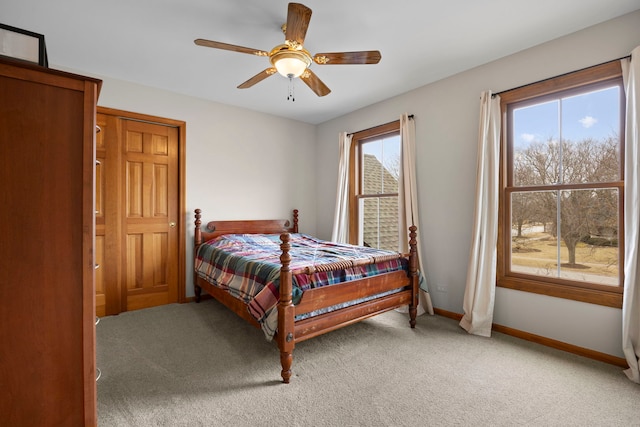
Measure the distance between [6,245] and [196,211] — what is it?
2.60 metres

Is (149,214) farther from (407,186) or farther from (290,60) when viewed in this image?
(407,186)

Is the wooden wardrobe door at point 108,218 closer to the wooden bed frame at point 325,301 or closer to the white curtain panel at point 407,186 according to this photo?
the wooden bed frame at point 325,301

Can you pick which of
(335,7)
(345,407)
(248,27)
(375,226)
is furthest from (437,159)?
(345,407)

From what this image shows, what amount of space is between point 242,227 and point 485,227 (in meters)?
3.01

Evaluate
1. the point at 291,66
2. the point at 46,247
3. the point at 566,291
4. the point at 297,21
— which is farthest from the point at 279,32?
the point at 566,291

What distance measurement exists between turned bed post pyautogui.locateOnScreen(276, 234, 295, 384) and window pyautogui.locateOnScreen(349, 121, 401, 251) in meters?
2.03

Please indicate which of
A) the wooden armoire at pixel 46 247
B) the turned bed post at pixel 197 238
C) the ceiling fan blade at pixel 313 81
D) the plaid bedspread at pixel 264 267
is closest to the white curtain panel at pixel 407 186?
the plaid bedspread at pixel 264 267

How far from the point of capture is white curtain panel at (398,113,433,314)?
342 centimetres

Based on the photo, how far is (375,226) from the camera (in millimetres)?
4176

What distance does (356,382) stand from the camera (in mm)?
1980

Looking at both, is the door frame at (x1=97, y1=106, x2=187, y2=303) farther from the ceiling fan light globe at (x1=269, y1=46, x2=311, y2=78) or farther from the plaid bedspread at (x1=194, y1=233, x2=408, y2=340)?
the ceiling fan light globe at (x1=269, y1=46, x2=311, y2=78)

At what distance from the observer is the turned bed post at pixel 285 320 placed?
1976 mm

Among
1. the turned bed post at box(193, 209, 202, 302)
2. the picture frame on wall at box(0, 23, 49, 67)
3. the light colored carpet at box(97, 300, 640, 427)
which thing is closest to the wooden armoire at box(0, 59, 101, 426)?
the picture frame on wall at box(0, 23, 49, 67)

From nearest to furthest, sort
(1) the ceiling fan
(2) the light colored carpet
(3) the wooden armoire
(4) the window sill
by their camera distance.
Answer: (3) the wooden armoire
(2) the light colored carpet
(1) the ceiling fan
(4) the window sill
